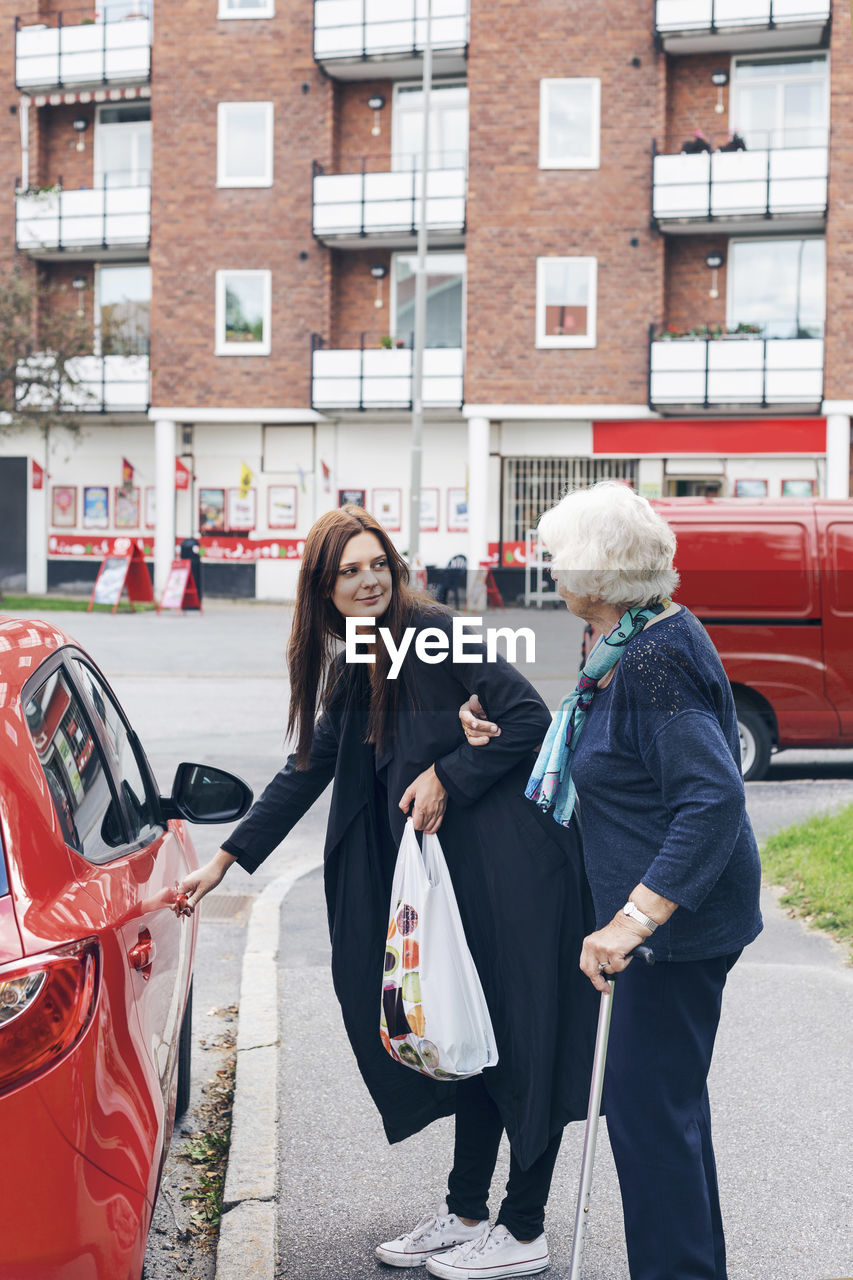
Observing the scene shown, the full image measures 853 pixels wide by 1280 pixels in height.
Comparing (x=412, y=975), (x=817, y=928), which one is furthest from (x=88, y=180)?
(x=412, y=975)

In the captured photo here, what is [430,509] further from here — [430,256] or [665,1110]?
[665,1110]

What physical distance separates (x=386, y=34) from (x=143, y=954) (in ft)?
99.3

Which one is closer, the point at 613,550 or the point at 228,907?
the point at 613,550

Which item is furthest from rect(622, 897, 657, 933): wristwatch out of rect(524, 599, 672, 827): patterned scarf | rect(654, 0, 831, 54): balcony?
rect(654, 0, 831, 54): balcony

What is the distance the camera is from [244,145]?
102 feet

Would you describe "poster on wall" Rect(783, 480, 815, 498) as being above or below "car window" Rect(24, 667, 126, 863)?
above

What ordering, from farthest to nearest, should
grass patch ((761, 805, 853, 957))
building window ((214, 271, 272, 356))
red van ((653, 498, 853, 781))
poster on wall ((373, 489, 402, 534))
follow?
poster on wall ((373, 489, 402, 534)) → building window ((214, 271, 272, 356)) → red van ((653, 498, 853, 781)) → grass patch ((761, 805, 853, 957))

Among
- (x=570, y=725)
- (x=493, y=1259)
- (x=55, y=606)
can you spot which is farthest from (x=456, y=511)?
(x=570, y=725)

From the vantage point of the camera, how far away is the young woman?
305cm

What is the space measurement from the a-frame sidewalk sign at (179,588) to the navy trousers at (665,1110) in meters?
25.0

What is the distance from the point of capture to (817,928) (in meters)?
6.32

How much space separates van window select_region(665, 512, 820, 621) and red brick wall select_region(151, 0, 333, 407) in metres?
22.5
